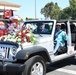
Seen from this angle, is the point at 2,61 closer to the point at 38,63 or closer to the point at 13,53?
the point at 13,53

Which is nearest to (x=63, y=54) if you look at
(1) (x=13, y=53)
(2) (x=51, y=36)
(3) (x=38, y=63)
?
(2) (x=51, y=36)

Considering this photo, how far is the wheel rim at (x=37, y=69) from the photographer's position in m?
6.13

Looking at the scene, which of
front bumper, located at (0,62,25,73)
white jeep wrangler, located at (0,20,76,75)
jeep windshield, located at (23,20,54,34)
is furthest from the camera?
jeep windshield, located at (23,20,54,34)

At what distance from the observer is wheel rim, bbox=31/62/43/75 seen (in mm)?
6134

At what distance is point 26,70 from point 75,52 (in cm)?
297

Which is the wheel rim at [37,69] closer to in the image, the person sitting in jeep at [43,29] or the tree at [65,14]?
the person sitting in jeep at [43,29]

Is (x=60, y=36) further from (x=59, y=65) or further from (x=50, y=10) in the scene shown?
(x=50, y=10)

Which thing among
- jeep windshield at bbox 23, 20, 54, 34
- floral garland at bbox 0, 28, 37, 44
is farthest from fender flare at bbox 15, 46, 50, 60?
jeep windshield at bbox 23, 20, 54, 34

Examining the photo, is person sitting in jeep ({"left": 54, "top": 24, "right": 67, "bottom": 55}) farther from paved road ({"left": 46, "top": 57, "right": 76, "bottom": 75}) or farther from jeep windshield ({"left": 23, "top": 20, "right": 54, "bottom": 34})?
paved road ({"left": 46, "top": 57, "right": 76, "bottom": 75})

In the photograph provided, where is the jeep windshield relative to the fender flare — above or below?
above

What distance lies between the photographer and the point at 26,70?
228 inches

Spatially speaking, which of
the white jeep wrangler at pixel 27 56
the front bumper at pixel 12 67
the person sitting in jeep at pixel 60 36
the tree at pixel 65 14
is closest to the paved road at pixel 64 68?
the white jeep wrangler at pixel 27 56

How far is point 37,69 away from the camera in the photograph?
630cm

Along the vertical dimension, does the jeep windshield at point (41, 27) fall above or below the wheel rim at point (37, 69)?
above
